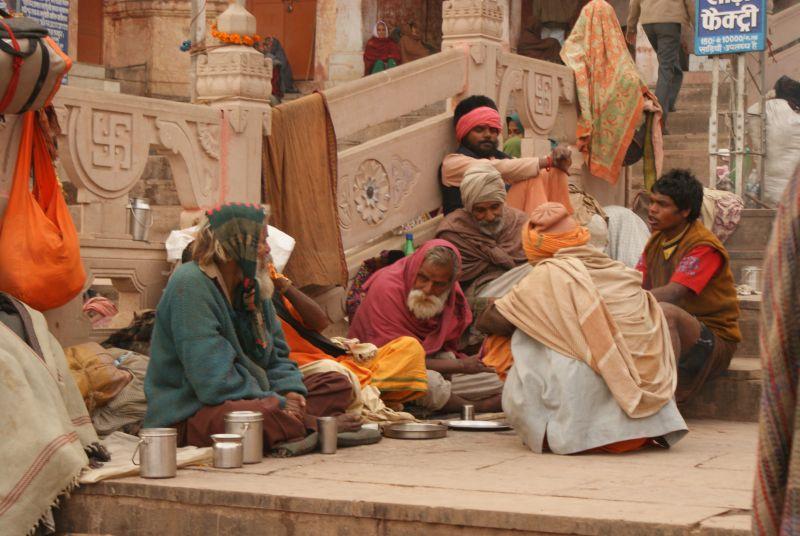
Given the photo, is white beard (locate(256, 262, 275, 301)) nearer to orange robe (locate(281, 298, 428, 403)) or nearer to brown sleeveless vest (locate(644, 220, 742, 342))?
orange robe (locate(281, 298, 428, 403))

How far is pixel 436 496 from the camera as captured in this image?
5.21 metres

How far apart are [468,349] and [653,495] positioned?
3.56 m

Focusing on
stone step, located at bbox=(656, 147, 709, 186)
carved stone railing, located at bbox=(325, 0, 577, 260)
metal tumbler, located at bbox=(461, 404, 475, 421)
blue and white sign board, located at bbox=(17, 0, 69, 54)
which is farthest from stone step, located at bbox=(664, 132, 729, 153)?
metal tumbler, located at bbox=(461, 404, 475, 421)

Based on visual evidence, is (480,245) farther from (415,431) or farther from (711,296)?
(415,431)

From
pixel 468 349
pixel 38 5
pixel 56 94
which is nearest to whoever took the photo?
pixel 56 94

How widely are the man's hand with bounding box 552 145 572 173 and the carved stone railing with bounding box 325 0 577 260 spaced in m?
0.82

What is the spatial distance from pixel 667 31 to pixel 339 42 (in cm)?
665

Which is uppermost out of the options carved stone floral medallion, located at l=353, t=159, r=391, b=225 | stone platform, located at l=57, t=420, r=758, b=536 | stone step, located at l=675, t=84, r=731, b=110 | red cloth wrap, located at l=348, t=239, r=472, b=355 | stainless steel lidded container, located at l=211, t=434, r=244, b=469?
stone step, located at l=675, t=84, r=731, b=110

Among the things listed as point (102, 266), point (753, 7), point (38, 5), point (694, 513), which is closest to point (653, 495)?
point (694, 513)

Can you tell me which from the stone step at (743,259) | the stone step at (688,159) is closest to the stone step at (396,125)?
the stone step at (688,159)

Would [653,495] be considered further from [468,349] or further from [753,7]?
[753,7]

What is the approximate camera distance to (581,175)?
40.5 ft

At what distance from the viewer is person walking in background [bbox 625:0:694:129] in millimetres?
13984

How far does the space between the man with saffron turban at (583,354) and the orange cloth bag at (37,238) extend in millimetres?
2051
